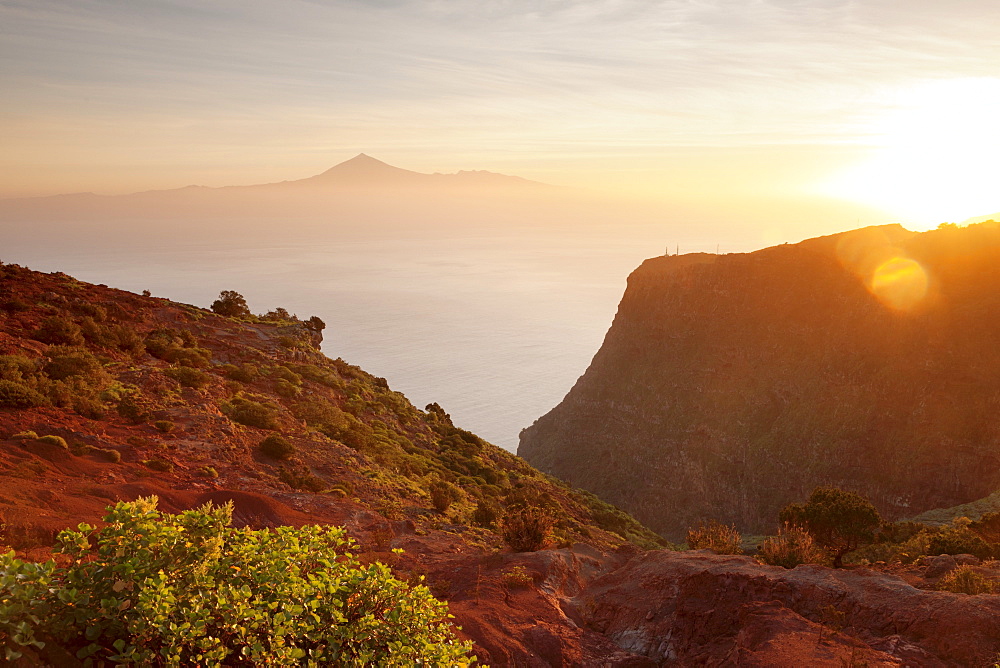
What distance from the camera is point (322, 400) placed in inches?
1310

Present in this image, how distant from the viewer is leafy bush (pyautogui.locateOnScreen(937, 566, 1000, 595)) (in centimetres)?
1337

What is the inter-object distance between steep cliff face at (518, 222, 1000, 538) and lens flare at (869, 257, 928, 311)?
203 millimetres

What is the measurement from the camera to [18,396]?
706 inches

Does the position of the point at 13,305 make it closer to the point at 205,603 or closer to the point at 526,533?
the point at 526,533

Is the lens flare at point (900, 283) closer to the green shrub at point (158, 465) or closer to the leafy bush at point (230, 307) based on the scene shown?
the leafy bush at point (230, 307)

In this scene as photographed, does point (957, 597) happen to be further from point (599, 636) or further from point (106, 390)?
point (106, 390)

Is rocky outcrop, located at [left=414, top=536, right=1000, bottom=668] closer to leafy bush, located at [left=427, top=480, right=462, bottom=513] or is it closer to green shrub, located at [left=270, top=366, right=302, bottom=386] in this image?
leafy bush, located at [left=427, top=480, right=462, bottom=513]

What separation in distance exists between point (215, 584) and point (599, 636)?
35.0 ft

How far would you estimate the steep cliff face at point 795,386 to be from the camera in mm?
60656

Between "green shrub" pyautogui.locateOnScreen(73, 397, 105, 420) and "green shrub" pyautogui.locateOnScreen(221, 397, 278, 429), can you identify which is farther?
"green shrub" pyautogui.locateOnScreen(221, 397, 278, 429)

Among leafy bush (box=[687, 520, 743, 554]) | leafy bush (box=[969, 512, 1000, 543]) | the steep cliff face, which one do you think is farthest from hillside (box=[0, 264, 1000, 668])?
the steep cliff face

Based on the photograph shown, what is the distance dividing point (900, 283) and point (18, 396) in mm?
85194

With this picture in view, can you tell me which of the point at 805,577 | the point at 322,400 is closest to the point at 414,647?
the point at 805,577

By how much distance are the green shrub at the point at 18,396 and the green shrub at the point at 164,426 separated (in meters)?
3.39
